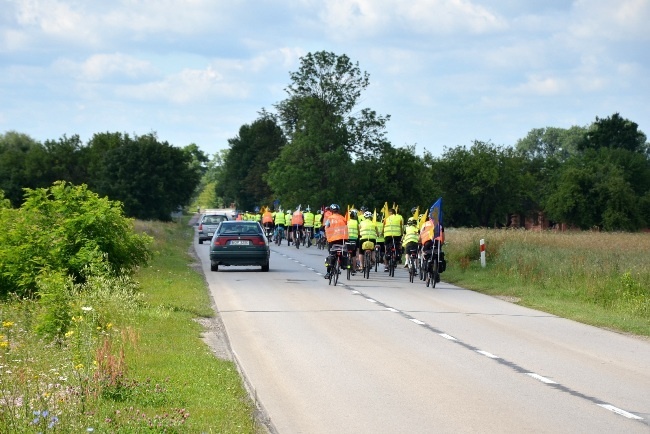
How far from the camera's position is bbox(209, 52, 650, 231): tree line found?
9031 cm

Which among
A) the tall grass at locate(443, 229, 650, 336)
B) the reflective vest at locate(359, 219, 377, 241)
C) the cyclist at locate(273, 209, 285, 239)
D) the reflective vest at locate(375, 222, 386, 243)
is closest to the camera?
the tall grass at locate(443, 229, 650, 336)

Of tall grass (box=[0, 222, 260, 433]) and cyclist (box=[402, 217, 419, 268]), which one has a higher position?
cyclist (box=[402, 217, 419, 268])

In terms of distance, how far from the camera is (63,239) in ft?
72.0

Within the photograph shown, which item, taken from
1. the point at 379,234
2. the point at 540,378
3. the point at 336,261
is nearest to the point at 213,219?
the point at 379,234

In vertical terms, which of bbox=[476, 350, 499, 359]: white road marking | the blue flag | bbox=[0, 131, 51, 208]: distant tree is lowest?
bbox=[476, 350, 499, 359]: white road marking

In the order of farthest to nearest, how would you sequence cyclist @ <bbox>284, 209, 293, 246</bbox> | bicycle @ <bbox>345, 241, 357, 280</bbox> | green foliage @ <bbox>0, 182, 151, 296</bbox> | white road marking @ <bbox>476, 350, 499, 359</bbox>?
cyclist @ <bbox>284, 209, 293, 246</bbox>, bicycle @ <bbox>345, 241, 357, 280</bbox>, green foliage @ <bbox>0, 182, 151, 296</bbox>, white road marking @ <bbox>476, 350, 499, 359</bbox>

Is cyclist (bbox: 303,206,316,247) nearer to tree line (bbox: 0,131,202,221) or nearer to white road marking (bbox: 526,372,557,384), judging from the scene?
white road marking (bbox: 526,372,557,384)

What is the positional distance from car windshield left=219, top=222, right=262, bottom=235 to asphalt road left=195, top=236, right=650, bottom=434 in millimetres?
10174

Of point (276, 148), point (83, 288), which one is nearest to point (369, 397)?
point (83, 288)

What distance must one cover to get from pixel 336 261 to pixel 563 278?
569 cm

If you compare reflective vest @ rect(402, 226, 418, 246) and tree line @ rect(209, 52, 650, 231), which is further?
tree line @ rect(209, 52, 650, 231)

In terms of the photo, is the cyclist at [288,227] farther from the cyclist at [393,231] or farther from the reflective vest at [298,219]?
the cyclist at [393,231]

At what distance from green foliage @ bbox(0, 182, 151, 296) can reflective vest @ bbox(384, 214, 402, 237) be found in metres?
10.8

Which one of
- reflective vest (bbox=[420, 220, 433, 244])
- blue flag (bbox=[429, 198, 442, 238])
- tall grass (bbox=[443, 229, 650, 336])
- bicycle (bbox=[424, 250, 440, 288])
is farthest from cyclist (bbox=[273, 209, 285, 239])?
bicycle (bbox=[424, 250, 440, 288])
